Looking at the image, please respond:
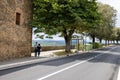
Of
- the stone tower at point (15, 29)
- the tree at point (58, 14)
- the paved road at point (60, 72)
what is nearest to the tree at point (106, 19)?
the tree at point (58, 14)

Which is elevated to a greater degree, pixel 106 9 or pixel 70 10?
pixel 106 9

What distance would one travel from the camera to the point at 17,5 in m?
27.0

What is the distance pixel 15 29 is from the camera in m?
26.8

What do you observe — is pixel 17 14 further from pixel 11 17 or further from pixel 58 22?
pixel 58 22

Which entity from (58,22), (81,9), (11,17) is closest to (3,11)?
(11,17)

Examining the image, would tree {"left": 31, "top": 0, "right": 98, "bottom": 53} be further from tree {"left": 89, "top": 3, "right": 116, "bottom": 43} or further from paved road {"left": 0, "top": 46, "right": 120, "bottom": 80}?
tree {"left": 89, "top": 3, "right": 116, "bottom": 43}

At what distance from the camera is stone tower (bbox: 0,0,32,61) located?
23.9 metres

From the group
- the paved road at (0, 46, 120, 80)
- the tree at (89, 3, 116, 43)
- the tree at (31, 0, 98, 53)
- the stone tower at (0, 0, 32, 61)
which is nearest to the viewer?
the paved road at (0, 46, 120, 80)

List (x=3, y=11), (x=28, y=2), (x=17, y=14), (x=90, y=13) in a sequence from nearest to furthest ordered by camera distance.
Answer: (x=3, y=11)
(x=17, y=14)
(x=28, y=2)
(x=90, y=13)

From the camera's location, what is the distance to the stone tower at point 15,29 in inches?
941

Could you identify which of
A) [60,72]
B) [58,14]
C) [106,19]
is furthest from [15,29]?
[106,19]

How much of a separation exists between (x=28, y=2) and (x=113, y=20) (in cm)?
5777

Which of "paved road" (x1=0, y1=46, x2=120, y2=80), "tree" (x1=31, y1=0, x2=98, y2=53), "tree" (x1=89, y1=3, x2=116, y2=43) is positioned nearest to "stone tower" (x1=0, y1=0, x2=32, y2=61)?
"paved road" (x1=0, y1=46, x2=120, y2=80)

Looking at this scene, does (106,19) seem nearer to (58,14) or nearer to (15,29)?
(58,14)
